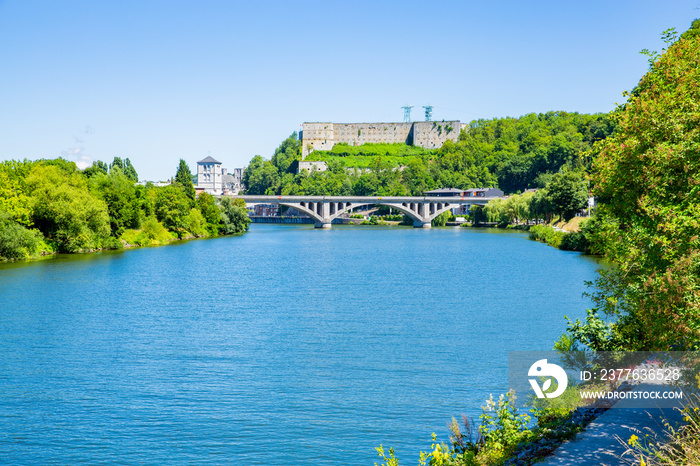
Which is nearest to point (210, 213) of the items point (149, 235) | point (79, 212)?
point (149, 235)

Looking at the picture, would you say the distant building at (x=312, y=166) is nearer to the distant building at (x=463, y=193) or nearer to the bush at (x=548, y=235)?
the distant building at (x=463, y=193)

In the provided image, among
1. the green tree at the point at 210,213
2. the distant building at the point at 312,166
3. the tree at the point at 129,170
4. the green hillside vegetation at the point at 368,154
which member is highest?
the green hillside vegetation at the point at 368,154

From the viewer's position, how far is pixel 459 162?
11581 cm

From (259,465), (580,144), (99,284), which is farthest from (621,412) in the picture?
(580,144)

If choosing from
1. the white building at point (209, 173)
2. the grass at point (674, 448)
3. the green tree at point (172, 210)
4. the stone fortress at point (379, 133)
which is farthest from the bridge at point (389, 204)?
the white building at point (209, 173)

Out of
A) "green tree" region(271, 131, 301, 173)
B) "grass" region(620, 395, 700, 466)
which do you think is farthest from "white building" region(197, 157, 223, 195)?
"grass" region(620, 395, 700, 466)

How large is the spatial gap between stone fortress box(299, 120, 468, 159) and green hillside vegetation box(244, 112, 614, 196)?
1970mm

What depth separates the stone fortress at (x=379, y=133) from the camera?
133m

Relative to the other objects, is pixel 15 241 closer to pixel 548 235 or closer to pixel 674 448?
pixel 548 235

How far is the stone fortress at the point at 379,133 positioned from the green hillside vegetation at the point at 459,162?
6.46 ft

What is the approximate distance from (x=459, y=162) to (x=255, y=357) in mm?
103237

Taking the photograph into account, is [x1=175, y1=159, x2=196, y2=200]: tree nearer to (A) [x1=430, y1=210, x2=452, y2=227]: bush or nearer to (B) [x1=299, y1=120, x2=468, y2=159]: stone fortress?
(A) [x1=430, y1=210, x2=452, y2=227]: bush

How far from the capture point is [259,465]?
9.92 meters

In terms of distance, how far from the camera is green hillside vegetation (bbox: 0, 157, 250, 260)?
1485 inches
